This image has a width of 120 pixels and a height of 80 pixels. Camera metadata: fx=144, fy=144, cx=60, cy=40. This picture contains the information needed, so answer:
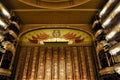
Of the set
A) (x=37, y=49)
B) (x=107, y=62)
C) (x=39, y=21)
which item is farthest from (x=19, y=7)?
(x=107, y=62)

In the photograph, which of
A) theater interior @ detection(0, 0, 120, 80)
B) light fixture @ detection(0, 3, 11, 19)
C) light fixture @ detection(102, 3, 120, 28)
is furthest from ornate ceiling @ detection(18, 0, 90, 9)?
light fixture @ detection(102, 3, 120, 28)

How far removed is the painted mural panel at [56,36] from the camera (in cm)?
821

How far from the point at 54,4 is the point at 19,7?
6.26ft

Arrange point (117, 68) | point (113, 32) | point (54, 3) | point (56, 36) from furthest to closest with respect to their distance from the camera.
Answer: point (56, 36) → point (54, 3) → point (113, 32) → point (117, 68)

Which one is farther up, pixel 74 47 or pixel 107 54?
pixel 74 47

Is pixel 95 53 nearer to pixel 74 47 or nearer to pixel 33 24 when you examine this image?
pixel 74 47

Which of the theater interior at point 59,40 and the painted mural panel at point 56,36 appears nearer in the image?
the theater interior at point 59,40

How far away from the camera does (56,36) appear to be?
8461 millimetres

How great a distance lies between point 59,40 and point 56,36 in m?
0.34

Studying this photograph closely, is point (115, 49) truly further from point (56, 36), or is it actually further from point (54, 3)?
point (54, 3)

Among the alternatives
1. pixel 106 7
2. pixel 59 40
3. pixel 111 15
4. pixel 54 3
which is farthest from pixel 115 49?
pixel 54 3

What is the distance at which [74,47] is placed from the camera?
309 inches

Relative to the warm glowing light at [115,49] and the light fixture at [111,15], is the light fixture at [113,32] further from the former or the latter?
the warm glowing light at [115,49]

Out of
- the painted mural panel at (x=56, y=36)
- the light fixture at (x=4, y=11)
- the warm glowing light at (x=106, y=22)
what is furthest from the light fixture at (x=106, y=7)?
the light fixture at (x=4, y=11)
